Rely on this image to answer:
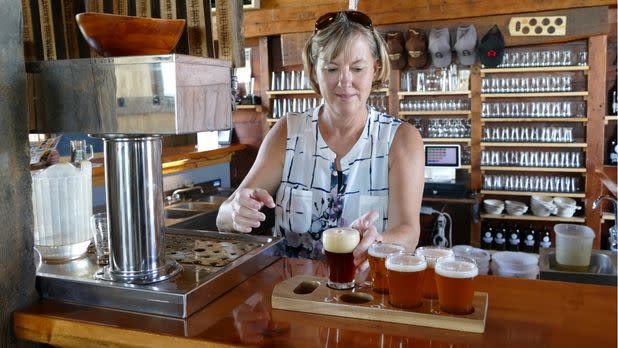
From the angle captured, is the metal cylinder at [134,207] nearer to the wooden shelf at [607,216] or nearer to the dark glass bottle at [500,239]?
the dark glass bottle at [500,239]

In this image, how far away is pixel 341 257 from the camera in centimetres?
136

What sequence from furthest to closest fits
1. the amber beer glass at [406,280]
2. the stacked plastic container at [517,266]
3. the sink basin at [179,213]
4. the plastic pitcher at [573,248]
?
the sink basin at [179,213], the stacked plastic container at [517,266], the plastic pitcher at [573,248], the amber beer glass at [406,280]

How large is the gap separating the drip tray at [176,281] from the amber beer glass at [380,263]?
0.36 m

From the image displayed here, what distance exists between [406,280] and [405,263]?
4 centimetres

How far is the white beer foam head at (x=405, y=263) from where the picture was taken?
121 centimetres

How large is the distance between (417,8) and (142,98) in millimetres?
5552

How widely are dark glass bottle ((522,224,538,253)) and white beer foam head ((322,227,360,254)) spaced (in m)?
4.99

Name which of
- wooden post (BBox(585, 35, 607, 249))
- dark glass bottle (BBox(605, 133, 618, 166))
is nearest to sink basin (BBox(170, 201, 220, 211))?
wooden post (BBox(585, 35, 607, 249))

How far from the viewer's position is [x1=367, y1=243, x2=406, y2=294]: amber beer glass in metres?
1.31

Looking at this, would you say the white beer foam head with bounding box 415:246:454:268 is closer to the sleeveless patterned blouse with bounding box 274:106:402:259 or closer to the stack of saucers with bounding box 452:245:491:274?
the sleeveless patterned blouse with bounding box 274:106:402:259

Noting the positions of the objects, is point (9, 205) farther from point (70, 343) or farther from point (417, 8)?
point (417, 8)

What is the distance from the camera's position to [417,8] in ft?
20.5

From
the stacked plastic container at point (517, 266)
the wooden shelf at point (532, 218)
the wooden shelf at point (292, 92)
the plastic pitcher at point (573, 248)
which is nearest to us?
the plastic pitcher at point (573, 248)

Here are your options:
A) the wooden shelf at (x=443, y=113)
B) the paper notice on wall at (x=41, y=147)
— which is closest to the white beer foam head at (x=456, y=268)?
the paper notice on wall at (x=41, y=147)
